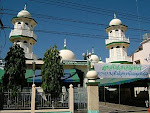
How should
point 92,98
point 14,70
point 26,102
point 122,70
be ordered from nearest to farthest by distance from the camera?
1. point 26,102
2. point 92,98
3. point 14,70
4. point 122,70

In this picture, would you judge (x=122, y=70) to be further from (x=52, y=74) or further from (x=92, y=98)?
(x=52, y=74)

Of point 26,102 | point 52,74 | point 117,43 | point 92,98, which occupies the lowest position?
point 26,102

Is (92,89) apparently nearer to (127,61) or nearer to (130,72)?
(130,72)

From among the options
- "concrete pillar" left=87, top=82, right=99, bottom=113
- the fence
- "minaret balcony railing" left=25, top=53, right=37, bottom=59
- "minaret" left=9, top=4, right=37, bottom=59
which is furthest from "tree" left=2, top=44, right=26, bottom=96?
"minaret" left=9, top=4, right=37, bottom=59

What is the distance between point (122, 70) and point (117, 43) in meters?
12.0

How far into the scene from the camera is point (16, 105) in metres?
9.78

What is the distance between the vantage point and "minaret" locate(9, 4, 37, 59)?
22.0 metres

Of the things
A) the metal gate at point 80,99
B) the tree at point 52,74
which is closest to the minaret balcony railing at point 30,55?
the tree at point 52,74

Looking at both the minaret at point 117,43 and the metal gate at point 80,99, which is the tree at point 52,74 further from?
the minaret at point 117,43

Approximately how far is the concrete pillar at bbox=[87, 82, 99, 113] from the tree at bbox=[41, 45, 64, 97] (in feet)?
8.72

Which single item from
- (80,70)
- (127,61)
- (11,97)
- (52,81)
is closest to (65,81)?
(52,81)

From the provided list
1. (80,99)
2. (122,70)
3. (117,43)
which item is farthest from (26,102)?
(117,43)

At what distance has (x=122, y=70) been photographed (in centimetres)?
1497

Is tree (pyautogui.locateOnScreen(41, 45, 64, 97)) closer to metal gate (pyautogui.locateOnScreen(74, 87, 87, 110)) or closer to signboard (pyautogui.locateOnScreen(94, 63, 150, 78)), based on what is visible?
metal gate (pyautogui.locateOnScreen(74, 87, 87, 110))
